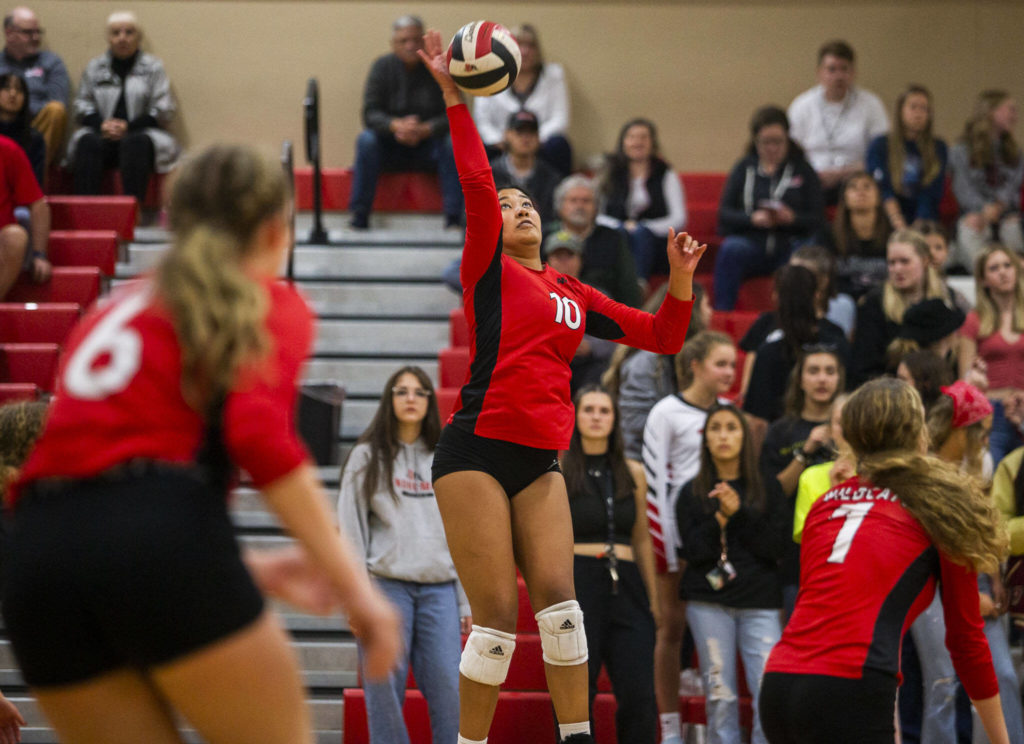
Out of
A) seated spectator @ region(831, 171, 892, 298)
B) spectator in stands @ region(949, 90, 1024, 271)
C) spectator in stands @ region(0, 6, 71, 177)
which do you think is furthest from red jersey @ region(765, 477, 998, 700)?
spectator in stands @ region(0, 6, 71, 177)

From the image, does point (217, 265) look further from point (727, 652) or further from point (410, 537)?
point (727, 652)

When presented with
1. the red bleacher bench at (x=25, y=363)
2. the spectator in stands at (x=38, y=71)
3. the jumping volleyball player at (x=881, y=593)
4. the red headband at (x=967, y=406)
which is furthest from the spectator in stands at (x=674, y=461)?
the spectator in stands at (x=38, y=71)

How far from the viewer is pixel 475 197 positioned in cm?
375

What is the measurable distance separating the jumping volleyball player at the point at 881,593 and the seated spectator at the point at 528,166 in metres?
4.77

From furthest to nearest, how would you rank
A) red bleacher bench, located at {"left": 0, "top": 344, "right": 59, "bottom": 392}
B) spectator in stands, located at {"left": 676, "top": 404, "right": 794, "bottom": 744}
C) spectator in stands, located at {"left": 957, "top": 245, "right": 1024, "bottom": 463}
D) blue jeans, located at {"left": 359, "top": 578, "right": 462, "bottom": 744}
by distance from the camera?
red bleacher bench, located at {"left": 0, "top": 344, "right": 59, "bottom": 392} < spectator in stands, located at {"left": 957, "top": 245, "right": 1024, "bottom": 463} < spectator in stands, located at {"left": 676, "top": 404, "right": 794, "bottom": 744} < blue jeans, located at {"left": 359, "top": 578, "right": 462, "bottom": 744}

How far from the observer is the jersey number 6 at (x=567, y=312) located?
390 centimetres

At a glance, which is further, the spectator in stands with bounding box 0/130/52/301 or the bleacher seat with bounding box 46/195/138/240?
the bleacher seat with bounding box 46/195/138/240

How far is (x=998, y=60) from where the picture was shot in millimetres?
10578

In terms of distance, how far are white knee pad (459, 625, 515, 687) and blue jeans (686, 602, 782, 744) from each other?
1759 mm

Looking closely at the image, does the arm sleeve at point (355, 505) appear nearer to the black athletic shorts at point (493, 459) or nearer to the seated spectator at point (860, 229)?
the black athletic shorts at point (493, 459)

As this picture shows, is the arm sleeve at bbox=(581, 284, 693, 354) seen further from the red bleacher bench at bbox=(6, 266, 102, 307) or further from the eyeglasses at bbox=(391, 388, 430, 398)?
the red bleacher bench at bbox=(6, 266, 102, 307)

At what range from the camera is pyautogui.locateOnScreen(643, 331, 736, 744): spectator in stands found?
5664 millimetres

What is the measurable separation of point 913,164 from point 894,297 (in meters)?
2.20

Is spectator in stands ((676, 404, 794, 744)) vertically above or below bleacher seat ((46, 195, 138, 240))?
below
